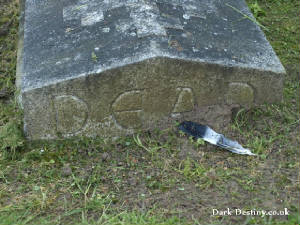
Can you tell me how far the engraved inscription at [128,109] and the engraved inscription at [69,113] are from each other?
0.68ft

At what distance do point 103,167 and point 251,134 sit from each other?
39.6 inches

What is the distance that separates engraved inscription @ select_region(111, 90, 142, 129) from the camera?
10.1ft

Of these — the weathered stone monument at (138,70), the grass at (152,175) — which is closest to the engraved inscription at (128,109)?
the weathered stone monument at (138,70)

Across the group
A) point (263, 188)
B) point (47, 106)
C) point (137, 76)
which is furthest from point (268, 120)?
point (47, 106)

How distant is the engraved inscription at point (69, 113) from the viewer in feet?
10.0

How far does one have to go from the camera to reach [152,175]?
296 cm

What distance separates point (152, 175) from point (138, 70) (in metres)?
0.65

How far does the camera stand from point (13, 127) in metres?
3.25

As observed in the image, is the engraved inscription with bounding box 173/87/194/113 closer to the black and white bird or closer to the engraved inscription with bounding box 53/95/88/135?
the black and white bird

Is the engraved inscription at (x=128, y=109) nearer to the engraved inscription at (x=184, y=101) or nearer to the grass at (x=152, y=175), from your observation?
the grass at (x=152, y=175)

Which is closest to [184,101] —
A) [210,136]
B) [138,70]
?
[210,136]

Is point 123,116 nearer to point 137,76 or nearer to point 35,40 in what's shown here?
point 137,76

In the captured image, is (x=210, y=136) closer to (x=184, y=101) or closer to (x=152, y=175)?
(x=184, y=101)

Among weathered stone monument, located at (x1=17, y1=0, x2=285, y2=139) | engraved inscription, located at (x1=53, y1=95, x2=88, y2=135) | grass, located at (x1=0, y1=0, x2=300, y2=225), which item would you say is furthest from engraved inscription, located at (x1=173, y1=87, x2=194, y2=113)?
engraved inscription, located at (x1=53, y1=95, x2=88, y2=135)
